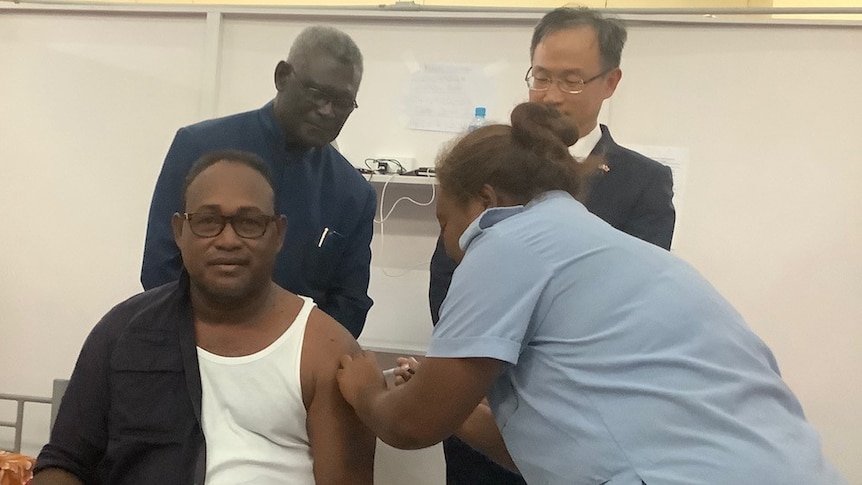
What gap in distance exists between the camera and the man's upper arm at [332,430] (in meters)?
1.38

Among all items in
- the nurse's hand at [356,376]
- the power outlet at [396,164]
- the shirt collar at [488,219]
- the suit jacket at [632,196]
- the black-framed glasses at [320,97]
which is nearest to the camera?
the shirt collar at [488,219]

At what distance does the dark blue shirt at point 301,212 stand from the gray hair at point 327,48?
145mm

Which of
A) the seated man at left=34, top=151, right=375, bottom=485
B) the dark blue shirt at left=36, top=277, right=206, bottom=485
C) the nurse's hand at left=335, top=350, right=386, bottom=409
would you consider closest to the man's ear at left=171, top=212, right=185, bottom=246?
the seated man at left=34, top=151, right=375, bottom=485

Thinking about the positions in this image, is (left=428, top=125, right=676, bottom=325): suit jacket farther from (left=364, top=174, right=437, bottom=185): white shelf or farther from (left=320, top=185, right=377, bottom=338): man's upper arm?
(left=364, top=174, right=437, bottom=185): white shelf

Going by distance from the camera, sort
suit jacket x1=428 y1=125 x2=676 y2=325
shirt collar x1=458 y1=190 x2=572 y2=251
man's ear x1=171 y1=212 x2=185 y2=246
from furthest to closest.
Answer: suit jacket x1=428 y1=125 x2=676 y2=325
man's ear x1=171 y1=212 x2=185 y2=246
shirt collar x1=458 y1=190 x2=572 y2=251

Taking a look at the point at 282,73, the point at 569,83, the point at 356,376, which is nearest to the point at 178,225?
the point at 356,376

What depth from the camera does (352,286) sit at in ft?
6.33

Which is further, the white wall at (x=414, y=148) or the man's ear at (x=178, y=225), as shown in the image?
the white wall at (x=414, y=148)

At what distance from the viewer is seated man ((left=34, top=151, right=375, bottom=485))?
1367mm

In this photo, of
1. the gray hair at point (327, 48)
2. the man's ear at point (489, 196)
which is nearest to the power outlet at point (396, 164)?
the gray hair at point (327, 48)

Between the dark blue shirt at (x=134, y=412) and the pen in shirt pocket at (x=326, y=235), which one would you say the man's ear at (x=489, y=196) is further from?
the pen in shirt pocket at (x=326, y=235)

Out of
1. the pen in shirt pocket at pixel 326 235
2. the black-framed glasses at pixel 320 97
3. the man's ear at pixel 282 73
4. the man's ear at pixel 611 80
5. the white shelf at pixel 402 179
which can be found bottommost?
the pen in shirt pocket at pixel 326 235

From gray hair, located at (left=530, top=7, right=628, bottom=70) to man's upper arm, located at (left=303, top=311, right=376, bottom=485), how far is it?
869mm

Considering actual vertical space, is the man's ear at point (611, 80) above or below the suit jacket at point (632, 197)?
above
